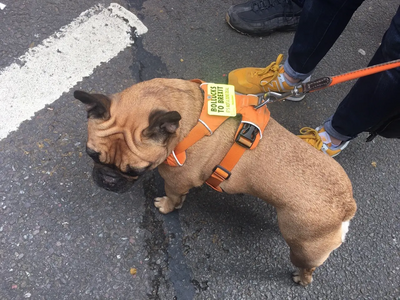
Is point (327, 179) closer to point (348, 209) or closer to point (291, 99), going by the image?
point (348, 209)

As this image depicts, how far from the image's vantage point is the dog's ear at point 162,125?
1789 mm

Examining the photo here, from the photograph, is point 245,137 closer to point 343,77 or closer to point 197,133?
point 197,133

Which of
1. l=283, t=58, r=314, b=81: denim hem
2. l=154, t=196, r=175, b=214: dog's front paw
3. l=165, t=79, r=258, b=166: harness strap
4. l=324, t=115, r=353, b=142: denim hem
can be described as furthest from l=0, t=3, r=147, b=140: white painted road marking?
l=324, t=115, r=353, b=142: denim hem

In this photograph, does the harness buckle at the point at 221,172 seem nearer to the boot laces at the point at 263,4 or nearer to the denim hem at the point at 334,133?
the denim hem at the point at 334,133

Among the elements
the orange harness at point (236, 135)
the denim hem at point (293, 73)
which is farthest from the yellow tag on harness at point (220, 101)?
the denim hem at point (293, 73)

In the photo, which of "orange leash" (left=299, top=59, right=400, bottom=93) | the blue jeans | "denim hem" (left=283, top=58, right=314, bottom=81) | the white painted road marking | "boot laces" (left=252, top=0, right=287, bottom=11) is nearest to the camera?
"orange leash" (left=299, top=59, right=400, bottom=93)

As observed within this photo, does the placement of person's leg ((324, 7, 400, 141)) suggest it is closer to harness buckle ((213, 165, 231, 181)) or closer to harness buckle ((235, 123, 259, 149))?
harness buckle ((235, 123, 259, 149))

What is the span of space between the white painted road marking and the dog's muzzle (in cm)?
129

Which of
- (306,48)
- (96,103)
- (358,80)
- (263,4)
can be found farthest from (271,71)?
(96,103)

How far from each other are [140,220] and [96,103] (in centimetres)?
132

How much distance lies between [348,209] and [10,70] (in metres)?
3.42

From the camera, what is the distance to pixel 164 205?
9.31 ft

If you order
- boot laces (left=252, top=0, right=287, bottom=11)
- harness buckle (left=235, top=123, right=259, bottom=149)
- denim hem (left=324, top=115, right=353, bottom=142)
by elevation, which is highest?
boot laces (left=252, top=0, right=287, bottom=11)

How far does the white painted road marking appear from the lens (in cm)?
300
